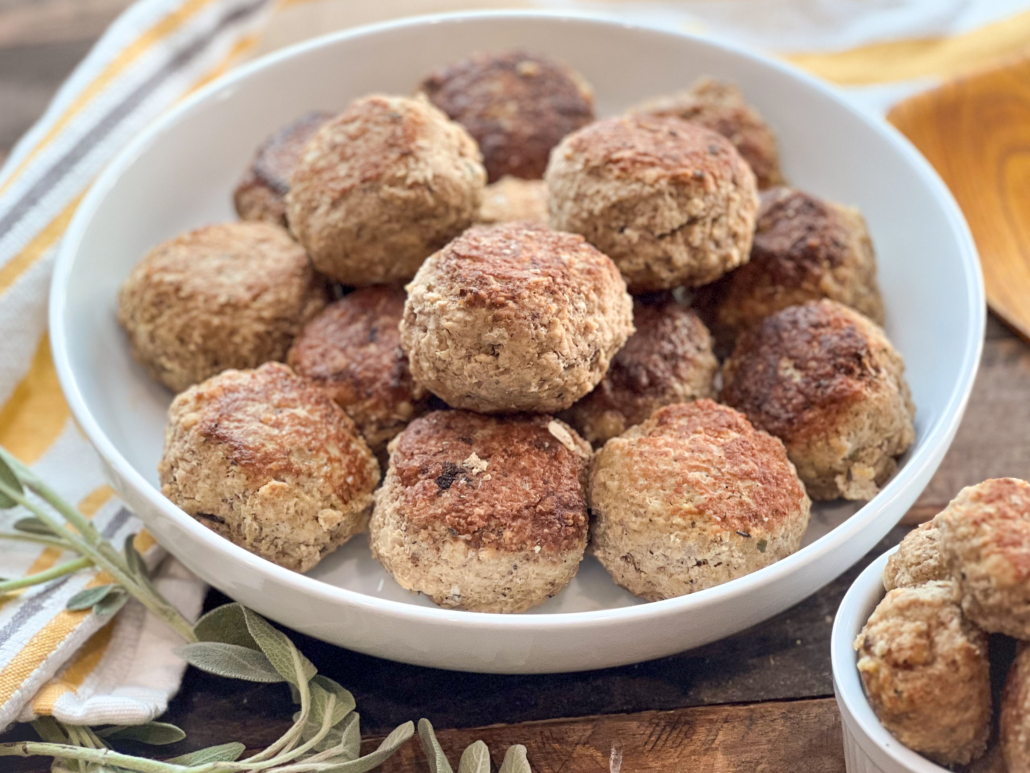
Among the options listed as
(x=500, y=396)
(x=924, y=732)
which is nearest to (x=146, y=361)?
(x=500, y=396)

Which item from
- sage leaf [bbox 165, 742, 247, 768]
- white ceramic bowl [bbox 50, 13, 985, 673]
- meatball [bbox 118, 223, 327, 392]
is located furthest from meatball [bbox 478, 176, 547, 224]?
sage leaf [bbox 165, 742, 247, 768]

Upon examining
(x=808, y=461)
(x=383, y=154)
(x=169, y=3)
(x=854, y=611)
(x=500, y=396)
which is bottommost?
(x=808, y=461)

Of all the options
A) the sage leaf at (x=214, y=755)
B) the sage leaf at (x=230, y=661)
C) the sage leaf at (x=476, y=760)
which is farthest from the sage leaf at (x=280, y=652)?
the sage leaf at (x=476, y=760)

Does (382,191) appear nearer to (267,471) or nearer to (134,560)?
(267,471)

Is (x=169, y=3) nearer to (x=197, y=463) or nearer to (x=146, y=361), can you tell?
(x=146, y=361)

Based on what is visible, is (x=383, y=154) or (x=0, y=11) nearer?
(x=383, y=154)

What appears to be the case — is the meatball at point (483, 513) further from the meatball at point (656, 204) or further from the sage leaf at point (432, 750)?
the meatball at point (656, 204)

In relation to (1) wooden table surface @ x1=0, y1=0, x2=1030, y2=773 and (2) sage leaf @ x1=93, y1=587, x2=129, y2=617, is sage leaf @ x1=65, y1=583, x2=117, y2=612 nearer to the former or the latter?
(2) sage leaf @ x1=93, y1=587, x2=129, y2=617
